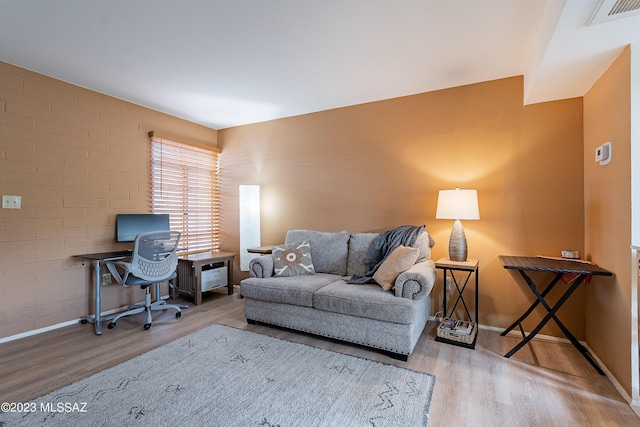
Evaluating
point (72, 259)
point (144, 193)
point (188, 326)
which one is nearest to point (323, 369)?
point (188, 326)

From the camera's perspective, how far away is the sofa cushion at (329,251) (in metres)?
3.24

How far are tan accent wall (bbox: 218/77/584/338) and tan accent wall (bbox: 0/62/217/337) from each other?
1918 millimetres

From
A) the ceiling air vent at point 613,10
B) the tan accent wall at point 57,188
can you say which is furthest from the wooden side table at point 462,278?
the tan accent wall at point 57,188

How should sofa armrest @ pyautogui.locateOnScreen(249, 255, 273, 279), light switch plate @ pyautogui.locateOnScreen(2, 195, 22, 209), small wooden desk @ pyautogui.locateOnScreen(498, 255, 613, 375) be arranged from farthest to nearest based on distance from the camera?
1. sofa armrest @ pyautogui.locateOnScreen(249, 255, 273, 279)
2. light switch plate @ pyautogui.locateOnScreen(2, 195, 22, 209)
3. small wooden desk @ pyautogui.locateOnScreen(498, 255, 613, 375)

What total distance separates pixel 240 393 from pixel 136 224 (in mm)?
2559

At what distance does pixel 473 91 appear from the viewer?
2967mm

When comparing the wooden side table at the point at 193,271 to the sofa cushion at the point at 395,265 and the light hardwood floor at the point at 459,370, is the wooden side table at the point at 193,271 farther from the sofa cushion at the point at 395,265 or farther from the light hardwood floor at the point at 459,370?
the sofa cushion at the point at 395,265

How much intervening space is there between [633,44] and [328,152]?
272 centimetres

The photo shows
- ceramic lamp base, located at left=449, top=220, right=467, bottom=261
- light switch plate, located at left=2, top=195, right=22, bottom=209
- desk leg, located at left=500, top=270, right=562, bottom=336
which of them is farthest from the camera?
ceramic lamp base, located at left=449, top=220, right=467, bottom=261

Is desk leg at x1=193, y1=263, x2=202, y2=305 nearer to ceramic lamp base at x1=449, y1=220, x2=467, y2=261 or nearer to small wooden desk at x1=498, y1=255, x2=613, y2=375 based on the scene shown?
ceramic lamp base at x1=449, y1=220, x2=467, y2=261

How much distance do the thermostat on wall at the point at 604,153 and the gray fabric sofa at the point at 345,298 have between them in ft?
4.77

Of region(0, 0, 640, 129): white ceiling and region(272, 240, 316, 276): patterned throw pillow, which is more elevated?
region(0, 0, 640, 129): white ceiling

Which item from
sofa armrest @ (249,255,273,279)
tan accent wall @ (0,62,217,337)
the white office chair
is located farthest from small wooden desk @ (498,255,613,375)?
tan accent wall @ (0,62,217,337)

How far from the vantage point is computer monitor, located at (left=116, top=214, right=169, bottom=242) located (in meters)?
3.33
